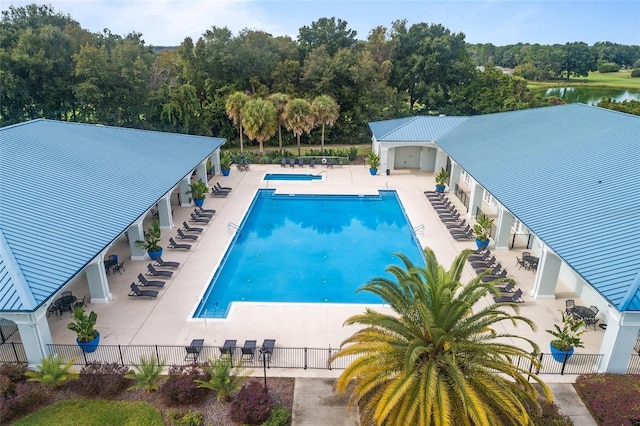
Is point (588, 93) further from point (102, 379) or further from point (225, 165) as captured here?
point (102, 379)

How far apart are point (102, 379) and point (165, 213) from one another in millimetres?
14716

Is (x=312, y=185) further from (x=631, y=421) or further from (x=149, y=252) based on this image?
(x=631, y=421)

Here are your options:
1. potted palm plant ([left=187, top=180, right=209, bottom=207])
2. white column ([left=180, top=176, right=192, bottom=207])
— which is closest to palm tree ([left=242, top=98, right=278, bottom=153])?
white column ([left=180, top=176, right=192, bottom=207])

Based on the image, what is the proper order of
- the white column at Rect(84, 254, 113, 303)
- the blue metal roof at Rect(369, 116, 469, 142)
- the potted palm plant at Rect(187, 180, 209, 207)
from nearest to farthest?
the white column at Rect(84, 254, 113, 303)
the potted palm plant at Rect(187, 180, 209, 207)
the blue metal roof at Rect(369, 116, 469, 142)

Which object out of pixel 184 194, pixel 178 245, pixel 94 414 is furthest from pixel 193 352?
pixel 184 194

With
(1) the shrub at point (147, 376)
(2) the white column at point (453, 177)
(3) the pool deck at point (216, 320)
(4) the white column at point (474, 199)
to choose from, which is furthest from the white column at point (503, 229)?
(1) the shrub at point (147, 376)

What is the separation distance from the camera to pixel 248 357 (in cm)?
1614

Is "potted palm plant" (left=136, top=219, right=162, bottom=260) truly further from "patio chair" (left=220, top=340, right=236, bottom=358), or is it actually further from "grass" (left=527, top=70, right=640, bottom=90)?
"grass" (left=527, top=70, right=640, bottom=90)

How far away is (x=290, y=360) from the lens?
15953 millimetres

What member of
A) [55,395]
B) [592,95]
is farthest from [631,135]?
[592,95]

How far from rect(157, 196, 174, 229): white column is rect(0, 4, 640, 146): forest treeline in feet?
66.3

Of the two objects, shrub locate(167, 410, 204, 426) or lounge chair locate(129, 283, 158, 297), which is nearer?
shrub locate(167, 410, 204, 426)

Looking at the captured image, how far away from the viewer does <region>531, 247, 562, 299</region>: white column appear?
62.9 ft

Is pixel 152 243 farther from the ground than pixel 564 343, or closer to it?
farther from the ground
